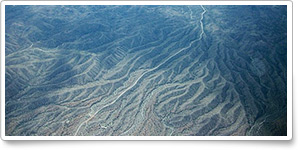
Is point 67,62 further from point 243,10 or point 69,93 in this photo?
point 243,10

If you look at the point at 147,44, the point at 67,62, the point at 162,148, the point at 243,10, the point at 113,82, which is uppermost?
the point at 243,10

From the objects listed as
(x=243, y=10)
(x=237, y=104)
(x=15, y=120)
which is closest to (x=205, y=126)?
(x=237, y=104)

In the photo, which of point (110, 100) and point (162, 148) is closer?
point (162, 148)

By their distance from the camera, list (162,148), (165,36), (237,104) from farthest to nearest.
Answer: (165,36) < (237,104) < (162,148)

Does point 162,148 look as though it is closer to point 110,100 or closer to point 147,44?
point 110,100
